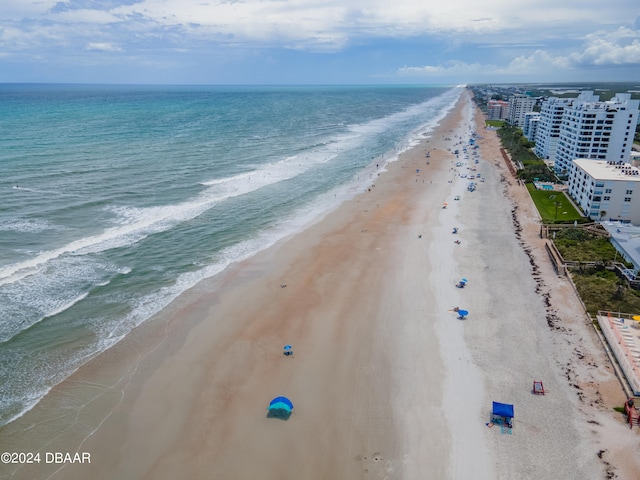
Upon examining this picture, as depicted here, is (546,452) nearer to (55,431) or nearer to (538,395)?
(538,395)

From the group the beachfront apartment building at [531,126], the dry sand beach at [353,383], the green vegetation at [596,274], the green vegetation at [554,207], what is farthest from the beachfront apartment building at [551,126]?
the dry sand beach at [353,383]

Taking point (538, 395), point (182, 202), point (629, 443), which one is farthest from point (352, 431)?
point (182, 202)

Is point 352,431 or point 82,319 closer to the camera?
point 352,431

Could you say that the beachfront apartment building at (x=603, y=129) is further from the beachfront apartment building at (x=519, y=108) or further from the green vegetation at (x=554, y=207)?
the beachfront apartment building at (x=519, y=108)

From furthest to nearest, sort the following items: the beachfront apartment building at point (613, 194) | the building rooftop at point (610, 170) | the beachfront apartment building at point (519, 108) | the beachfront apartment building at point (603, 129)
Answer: the beachfront apartment building at point (519, 108), the beachfront apartment building at point (603, 129), the building rooftop at point (610, 170), the beachfront apartment building at point (613, 194)

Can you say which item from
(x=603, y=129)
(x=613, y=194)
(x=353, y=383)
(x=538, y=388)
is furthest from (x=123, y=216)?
(x=603, y=129)

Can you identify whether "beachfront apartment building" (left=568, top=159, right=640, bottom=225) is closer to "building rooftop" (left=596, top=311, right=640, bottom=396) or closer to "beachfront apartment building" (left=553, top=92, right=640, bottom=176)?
"beachfront apartment building" (left=553, top=92, right=640, bottom=176)
